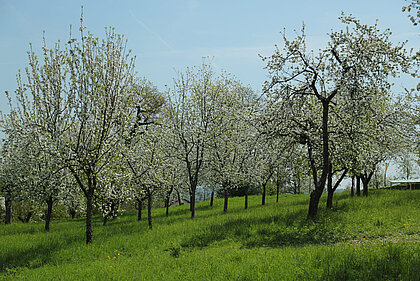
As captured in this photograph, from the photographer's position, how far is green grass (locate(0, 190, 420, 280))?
7.33m

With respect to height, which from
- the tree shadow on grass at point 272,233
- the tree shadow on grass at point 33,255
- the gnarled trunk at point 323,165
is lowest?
the tree shadow on grass at point 33,255

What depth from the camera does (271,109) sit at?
637 inches

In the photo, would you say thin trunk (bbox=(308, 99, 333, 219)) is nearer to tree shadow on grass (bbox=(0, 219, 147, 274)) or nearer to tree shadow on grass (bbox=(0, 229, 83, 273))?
tree shadow on grass (bbox=(0, 219, 147, 274))

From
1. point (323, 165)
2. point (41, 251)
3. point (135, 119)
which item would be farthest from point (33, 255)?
point (323, 165)

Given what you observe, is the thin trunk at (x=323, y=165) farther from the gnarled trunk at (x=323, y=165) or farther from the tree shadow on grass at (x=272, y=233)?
the tree shadow on grass at (x=272, y=233)

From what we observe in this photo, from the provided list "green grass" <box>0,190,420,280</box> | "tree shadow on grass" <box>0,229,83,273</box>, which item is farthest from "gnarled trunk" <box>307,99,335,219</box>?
"tree shadow on grass" <box>0,229,83,273</box>

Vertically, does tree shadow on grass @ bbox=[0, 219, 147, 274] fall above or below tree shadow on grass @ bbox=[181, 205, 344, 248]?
below

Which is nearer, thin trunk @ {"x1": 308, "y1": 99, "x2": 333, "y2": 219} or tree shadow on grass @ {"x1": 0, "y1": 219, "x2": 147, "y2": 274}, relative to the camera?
tree shadow on grass @ {"x1": 0, "y1": 219, "x2": 147, "y2": 274}

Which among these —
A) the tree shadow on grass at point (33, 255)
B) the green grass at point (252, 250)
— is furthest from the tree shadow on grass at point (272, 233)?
the tree shadow on grass at point (33, 255)

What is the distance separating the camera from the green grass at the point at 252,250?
289 inches

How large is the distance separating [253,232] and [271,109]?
21.8ft

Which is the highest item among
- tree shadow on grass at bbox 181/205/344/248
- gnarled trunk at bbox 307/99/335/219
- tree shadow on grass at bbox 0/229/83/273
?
gnarled trunk at bbox 307/99/335/219

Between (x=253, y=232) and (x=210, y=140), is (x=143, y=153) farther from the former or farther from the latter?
(x=253, y=232)

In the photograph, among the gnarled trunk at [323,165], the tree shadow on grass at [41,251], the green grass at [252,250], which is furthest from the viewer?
the gnarled trunk at [323,165]
